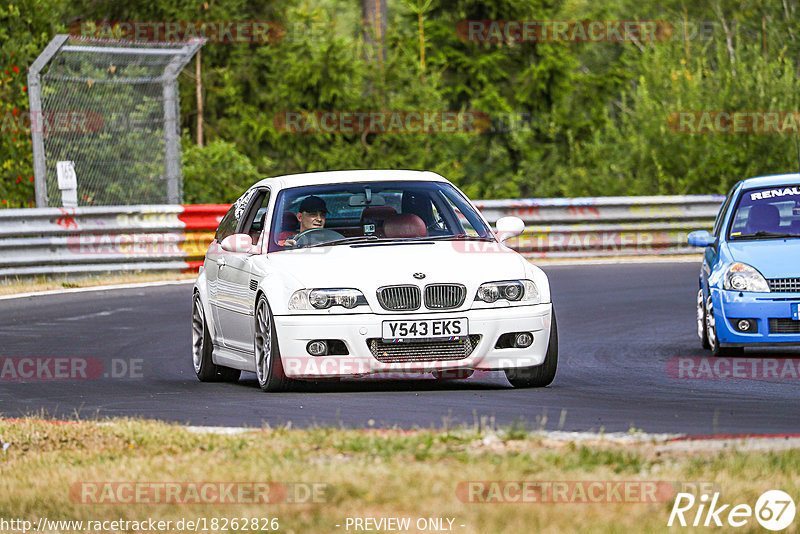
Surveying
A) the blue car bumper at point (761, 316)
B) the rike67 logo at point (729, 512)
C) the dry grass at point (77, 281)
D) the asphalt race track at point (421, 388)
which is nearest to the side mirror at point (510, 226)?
the asphalt race track at point (421, 388)

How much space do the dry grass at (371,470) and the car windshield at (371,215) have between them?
310 centimetres

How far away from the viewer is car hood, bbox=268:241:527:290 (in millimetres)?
9719

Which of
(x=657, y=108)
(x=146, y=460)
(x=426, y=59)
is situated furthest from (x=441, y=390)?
(x=426, y=59)

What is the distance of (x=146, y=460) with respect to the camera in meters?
7.00

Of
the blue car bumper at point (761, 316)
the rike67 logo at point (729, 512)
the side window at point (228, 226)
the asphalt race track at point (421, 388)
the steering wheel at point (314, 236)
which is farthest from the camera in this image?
the blue car bumper at point (761, 316)

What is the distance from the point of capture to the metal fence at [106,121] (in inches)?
830

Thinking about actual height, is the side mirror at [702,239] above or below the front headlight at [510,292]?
below

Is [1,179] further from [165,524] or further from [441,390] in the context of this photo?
[165,524]

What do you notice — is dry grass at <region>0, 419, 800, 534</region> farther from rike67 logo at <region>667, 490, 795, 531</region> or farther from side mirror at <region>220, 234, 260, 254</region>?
side mirror at <region>220, 234, 260, 254</region>

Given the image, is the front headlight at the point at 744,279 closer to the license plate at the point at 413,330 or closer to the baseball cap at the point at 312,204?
the baseball cap at the point at 312,204

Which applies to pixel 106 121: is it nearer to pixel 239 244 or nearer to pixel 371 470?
pixel 239 244

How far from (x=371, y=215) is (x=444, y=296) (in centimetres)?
157

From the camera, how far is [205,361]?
11.5 metres

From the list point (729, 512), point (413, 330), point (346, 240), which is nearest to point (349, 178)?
point (346, 240)
